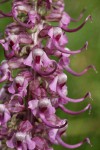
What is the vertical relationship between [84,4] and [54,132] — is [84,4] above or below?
below

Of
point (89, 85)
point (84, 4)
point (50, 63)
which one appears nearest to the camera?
point (50, 63)

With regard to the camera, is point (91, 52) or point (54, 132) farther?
point (91, 52)

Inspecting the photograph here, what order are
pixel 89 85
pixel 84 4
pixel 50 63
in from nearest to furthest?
1. pixel 50 63
2. pixel 89 85
3. pixel 84 4

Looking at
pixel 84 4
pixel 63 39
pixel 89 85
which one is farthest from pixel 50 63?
pixel 84 4

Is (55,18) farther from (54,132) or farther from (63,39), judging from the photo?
(54,132)

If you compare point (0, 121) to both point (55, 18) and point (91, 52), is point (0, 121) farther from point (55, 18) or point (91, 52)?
point (91, 52)

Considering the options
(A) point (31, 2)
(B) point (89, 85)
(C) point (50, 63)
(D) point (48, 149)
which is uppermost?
(A) point (31, 2)
